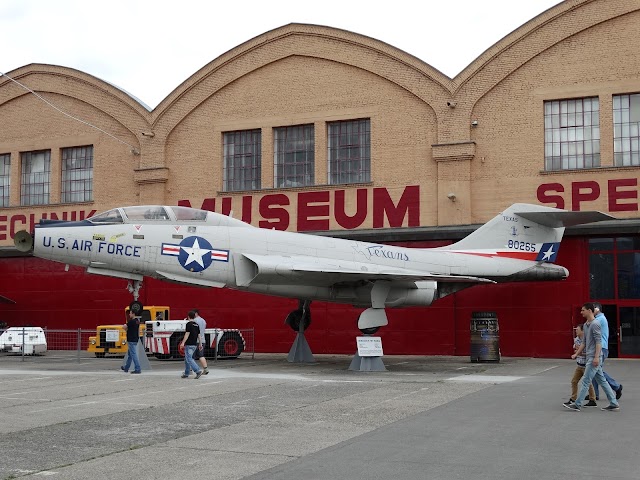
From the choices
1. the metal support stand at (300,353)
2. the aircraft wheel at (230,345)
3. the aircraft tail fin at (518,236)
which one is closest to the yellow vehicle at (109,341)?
the aircraft wheel at (230,345)

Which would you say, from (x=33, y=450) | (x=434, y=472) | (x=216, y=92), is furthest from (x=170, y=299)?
(x=434, y=472)

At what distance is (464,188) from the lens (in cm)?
2741

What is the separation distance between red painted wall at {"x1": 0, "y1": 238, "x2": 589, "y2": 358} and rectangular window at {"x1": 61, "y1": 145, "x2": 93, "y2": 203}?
10.8ft

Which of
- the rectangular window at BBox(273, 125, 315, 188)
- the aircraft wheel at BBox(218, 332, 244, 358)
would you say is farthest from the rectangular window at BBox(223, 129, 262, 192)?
the aircraft wheel at BBox(218, 332, 244, 358)

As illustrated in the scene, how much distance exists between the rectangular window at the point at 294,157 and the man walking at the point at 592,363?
61.5 feet

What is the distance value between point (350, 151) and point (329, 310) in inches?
253

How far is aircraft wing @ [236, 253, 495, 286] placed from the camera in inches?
797

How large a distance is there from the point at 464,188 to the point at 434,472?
67.8 feet

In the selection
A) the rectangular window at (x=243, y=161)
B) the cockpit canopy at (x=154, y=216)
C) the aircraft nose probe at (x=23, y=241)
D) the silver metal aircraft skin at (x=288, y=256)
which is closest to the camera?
the aircraft nose probe at (x=23, y=241)

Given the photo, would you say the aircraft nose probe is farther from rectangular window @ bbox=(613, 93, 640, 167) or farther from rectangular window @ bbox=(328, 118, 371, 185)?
rectangular window @ bbox=(613, 93, 640, 167)

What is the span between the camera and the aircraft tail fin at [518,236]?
24109 mm

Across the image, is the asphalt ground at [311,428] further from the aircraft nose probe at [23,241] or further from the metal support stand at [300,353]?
the metal support stand at [300,353]

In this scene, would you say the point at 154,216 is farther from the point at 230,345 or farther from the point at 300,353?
the point at 230,345

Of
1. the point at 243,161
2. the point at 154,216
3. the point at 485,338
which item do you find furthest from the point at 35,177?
the point at 485,338
